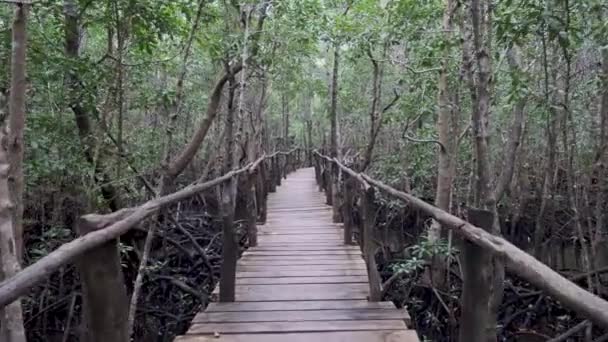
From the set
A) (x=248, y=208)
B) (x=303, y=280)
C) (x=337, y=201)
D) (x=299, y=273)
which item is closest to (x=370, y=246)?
(x=303, y=280)

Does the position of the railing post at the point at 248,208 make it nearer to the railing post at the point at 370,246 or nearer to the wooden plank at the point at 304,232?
the wooden plank at the point at 304,232

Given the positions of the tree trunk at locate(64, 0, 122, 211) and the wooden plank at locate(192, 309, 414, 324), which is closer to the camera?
the wooden plank at locate(192, 309, 414, 324)

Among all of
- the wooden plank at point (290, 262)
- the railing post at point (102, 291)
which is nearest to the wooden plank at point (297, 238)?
the wooden plank at point (290, 262)

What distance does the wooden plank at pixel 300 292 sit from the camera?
3.90m

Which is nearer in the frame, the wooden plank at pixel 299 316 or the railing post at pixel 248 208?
the wooden plank at pixel 299 316

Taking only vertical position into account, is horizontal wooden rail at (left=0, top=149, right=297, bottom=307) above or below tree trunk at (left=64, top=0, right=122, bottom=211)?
below

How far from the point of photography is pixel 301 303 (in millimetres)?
3766

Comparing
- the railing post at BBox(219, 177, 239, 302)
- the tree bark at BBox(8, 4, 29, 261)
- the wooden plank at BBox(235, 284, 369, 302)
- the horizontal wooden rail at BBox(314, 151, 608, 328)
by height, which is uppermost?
the tree bark at BBox(8, 4, 29, 261)

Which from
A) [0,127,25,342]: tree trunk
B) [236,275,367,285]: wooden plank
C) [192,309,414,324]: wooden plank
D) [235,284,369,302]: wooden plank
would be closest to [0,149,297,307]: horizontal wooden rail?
[0,127,25,342]: tree trunk

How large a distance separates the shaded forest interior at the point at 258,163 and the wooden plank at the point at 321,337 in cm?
47

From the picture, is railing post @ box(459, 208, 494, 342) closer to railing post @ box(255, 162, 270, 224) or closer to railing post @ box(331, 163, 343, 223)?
railing post @ box(331, 163, 343, 223)

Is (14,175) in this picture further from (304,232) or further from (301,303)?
(304,232)

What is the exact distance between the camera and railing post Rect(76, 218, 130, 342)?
1.62 meters

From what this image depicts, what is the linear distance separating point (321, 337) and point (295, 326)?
9.9 inches
